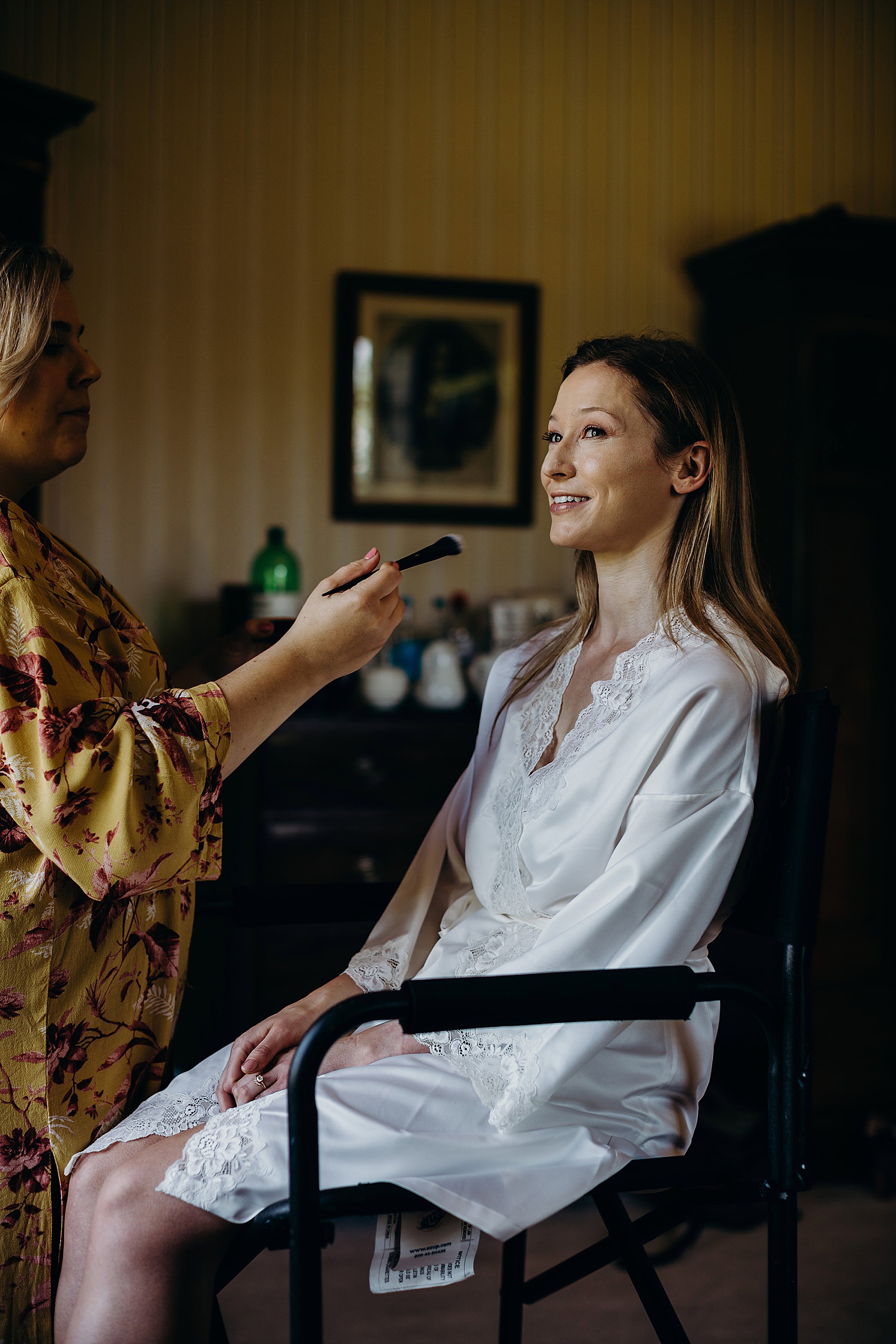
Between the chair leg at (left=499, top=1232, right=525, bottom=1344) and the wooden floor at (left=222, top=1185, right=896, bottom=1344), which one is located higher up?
the chair leg at (left=499, top=1232, right=525, bottom=1344)

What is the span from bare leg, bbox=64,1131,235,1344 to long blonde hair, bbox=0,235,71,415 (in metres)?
0.82

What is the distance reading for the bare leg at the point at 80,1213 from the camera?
3.46 ft

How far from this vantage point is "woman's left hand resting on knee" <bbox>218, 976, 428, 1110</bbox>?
46.3 inches

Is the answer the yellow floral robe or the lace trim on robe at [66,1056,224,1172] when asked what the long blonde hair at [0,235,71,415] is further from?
the lace trim on robe at [66,1056,224,1172]

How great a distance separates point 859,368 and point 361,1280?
2.46m

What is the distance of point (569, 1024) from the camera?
1063 mm

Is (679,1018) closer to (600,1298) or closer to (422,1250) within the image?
(422,1250)

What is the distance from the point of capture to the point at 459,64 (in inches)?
123

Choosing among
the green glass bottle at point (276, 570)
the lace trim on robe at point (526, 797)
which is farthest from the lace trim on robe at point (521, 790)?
the green glass bottle at point (276, 570)

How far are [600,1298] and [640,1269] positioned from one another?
104 centimetres

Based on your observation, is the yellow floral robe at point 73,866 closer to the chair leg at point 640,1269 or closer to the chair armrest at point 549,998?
the chair armrest at point 549,998

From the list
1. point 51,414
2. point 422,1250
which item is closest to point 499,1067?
point 422,1250

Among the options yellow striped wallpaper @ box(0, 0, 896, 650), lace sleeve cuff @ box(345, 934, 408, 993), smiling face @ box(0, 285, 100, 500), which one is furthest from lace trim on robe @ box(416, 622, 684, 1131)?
yellow striped wallpaper @ box(0, 0, 896, 650)

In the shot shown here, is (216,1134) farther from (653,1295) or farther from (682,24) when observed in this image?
(682,24)
